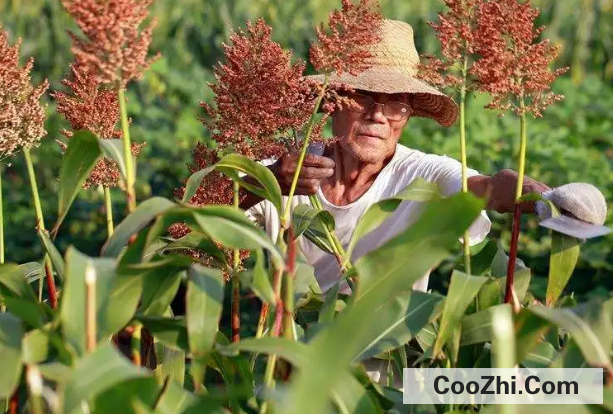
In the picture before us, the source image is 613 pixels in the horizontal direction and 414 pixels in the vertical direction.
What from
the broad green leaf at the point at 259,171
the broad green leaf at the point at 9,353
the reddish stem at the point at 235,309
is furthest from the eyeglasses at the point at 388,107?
the broad green leaf at the point at 9,353

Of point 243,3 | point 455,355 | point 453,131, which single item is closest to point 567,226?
point 455,355

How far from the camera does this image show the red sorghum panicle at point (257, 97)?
2164mm

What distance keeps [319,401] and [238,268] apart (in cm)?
103

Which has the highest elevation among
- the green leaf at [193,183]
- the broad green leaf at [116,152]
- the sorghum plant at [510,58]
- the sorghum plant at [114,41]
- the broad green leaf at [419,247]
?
the sorghum plant at [510,58]

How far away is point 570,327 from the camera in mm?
1622

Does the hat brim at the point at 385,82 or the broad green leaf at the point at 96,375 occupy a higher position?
the hat brim at the point at 385,82

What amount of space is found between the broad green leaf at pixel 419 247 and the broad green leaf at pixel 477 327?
25 cm

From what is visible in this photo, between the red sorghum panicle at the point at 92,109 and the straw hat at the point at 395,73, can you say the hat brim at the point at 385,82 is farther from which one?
the red sorghum panicle at the point at 92,109

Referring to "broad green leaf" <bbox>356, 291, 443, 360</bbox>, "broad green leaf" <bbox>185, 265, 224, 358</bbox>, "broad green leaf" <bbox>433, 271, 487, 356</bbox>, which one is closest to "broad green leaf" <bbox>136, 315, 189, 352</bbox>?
"broad green leaf" <bbox>185, 265, 224, 358</bbox>

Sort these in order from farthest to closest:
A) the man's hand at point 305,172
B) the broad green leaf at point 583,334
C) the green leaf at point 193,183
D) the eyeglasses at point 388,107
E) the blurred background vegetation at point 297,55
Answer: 1. the blurred background vegetation at point 297,55
2. the eyeglasses at point 388,107
3. the man's hand at point 305,172
4. the green leaf at point 193,183
5. the broad green leaf at point 583,334

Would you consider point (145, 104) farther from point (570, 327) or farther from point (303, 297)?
point (570, 327)

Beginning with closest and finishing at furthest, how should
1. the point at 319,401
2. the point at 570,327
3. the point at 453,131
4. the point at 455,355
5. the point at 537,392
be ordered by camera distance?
the point at 319,401, the point at 570,327, the point at 537,392, the point at 455,355, the point at 453,131

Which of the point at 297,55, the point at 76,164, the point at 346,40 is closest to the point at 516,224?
the point at 346,40

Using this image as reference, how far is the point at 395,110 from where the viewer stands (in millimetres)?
3072
